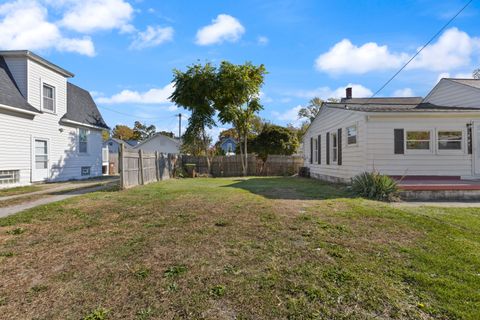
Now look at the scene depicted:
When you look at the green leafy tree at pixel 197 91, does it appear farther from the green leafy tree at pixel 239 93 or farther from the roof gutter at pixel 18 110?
the roof gutter at pixel 18 110

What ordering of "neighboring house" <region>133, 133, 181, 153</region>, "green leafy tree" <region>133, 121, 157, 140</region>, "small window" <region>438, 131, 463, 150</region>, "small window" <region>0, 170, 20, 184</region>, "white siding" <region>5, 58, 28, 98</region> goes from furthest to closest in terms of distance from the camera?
"green leafy tree" <region>133, 121, 157, 140</region> < "neighboring house" <region>133, 133, 181, 153</region> < "white siding" <region>5, 58, 28, 98</region> < "small window" <region>0, 170, 20, 184</region> < "small window" <region>438, 131, 463, 150</region>

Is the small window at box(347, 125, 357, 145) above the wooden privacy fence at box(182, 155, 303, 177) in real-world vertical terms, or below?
above

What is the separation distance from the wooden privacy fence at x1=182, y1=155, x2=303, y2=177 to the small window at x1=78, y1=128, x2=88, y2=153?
602cm

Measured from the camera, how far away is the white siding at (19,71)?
13.2 metres

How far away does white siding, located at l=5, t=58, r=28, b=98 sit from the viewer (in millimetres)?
13156

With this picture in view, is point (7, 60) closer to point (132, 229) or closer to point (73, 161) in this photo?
point (73, 161)

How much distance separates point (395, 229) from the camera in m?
5.11

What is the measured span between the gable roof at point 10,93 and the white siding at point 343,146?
42.4 feet

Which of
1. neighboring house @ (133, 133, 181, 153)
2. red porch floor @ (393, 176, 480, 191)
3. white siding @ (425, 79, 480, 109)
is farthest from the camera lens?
neighboring house @ (133, 133, 181, 153)

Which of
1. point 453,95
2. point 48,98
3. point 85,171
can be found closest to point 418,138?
point 453,95

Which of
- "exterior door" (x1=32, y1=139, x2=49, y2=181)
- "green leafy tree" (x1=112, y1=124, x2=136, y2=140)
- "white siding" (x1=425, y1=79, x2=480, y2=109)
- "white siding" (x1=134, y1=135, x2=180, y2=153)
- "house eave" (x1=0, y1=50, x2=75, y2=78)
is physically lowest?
"exterior door" (x1=32, y1=139, x2=49, y2=181)

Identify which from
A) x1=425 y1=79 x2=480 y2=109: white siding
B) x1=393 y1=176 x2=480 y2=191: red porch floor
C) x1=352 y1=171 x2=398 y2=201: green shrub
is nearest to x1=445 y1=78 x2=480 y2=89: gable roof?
x1=425 y1=79 x2=480 y2=109: white siding

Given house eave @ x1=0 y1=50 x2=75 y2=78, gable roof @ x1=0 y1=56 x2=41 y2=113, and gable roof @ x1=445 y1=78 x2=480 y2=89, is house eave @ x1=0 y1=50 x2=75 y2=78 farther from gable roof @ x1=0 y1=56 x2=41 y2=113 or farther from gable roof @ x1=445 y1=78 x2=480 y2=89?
gable roof @ x1=445 y1=78 x2=480 y2=89

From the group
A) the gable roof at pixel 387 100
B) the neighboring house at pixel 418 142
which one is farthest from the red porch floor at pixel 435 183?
the gable roof at pixel 387 100
